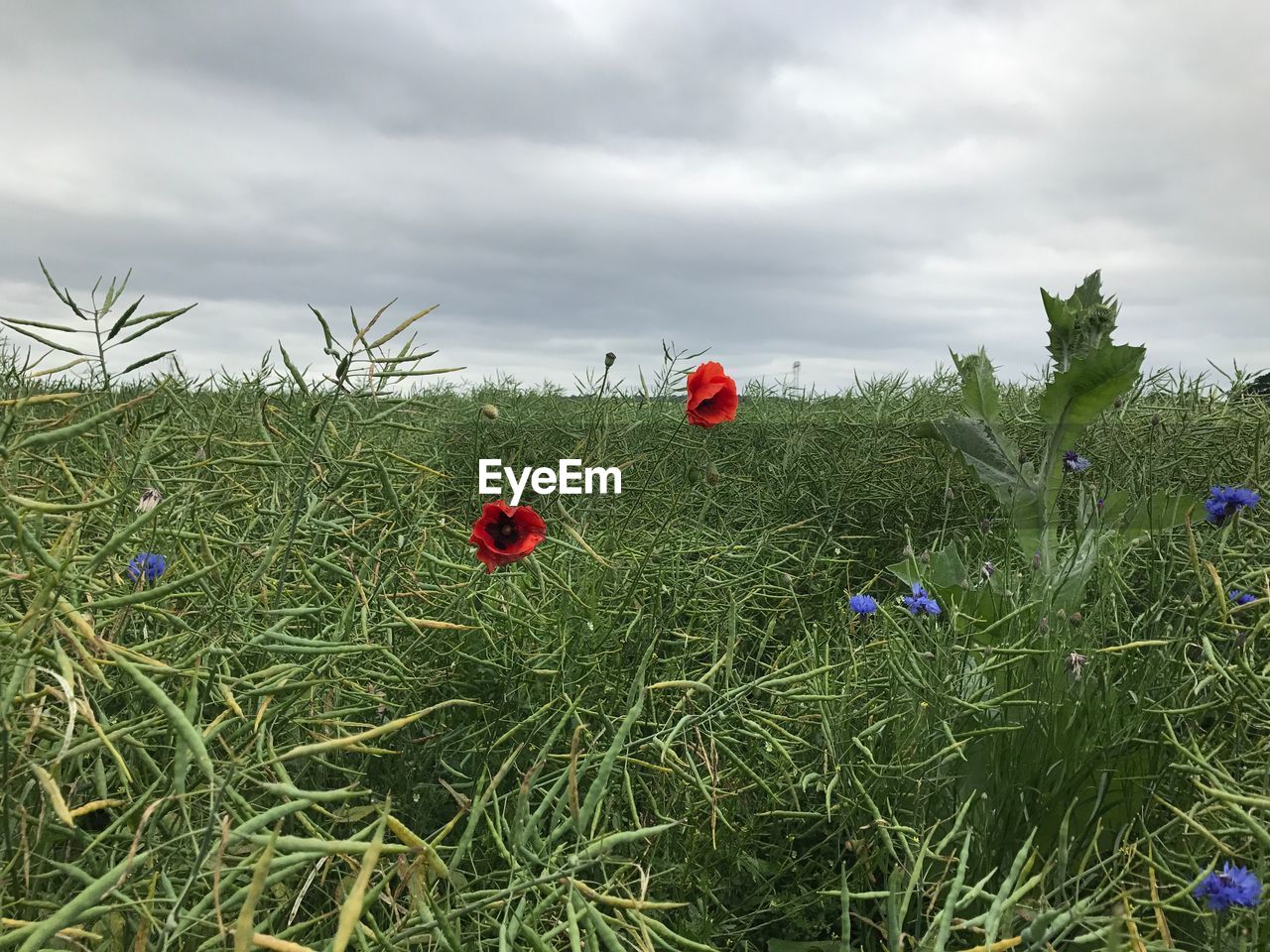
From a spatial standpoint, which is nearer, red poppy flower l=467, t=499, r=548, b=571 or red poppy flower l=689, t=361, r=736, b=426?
red poppy flower l=467, t=499, r=548, b=571

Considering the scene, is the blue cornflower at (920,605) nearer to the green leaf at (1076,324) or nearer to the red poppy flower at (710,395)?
the red poppy flower at (710,395)

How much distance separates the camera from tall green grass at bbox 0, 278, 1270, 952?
100 centimetres

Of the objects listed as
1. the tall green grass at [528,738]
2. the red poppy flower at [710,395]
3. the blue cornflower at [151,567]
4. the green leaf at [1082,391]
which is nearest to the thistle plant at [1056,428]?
the green leaf at [1082,391]

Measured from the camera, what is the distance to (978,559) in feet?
10.4

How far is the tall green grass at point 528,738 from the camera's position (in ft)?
3.28

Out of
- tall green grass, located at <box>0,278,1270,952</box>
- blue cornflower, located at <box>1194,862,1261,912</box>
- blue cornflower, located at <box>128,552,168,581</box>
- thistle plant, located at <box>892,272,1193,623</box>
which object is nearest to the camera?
tall green grass, located at <box>0,278,1270,952</box>

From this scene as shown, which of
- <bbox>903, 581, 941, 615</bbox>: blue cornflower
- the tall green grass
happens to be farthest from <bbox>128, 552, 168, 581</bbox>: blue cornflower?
<bbox>903, 581, 941, 615</bbox>: blue cornflower

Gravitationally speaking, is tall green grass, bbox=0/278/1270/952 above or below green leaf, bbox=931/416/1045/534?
below

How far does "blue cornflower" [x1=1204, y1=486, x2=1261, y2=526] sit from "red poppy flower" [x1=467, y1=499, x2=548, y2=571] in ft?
5.12

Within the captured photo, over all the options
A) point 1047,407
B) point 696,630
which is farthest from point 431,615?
point 1047,407

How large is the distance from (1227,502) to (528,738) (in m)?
1.67

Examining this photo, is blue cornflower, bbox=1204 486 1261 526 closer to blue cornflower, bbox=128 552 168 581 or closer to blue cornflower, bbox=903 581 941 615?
blue cornflower, bbox=903 581 941 615

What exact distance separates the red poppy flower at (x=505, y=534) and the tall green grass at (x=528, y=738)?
0.09m

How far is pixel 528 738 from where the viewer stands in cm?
169
